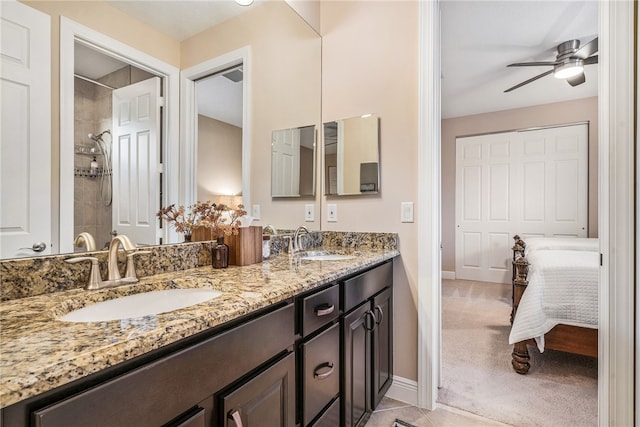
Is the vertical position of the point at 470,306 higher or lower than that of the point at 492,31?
lower

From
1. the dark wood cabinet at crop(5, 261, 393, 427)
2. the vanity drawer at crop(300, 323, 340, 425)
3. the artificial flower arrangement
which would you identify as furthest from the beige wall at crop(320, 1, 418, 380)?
the artificial flower arrangement

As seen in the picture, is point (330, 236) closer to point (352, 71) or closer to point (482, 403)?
point (352, 71)

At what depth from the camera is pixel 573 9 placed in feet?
8.23

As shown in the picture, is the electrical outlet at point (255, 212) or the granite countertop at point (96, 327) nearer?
the granite countertop at point (96, 327)

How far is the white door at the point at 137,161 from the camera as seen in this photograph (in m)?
1.10

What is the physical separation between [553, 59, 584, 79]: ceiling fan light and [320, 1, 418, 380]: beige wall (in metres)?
1.83

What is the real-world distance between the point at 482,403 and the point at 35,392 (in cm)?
212

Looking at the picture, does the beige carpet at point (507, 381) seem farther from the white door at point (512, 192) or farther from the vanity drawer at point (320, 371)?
the white door at point (512, 192)

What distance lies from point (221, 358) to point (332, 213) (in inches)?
59.6

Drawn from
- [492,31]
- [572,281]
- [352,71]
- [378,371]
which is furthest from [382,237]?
[492,31]

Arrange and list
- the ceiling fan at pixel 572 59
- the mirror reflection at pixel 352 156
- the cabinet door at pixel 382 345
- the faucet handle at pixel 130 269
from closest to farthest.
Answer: the faucet handle at pixel 130 269 < the cabinet door at pixel 382 345 < the mirror reflection at pixel 352 156 < the ceiling fan at pixel 572 59

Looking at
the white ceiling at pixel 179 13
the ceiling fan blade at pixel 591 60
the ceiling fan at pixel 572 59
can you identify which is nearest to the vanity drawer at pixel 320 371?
the white ceiling at pixel 179 13

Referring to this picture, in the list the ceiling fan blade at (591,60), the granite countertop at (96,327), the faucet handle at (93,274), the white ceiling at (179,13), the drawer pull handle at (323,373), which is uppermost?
the ceiling fan blade at (591,60)

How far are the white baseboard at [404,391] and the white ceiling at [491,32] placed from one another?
212 centimetres
